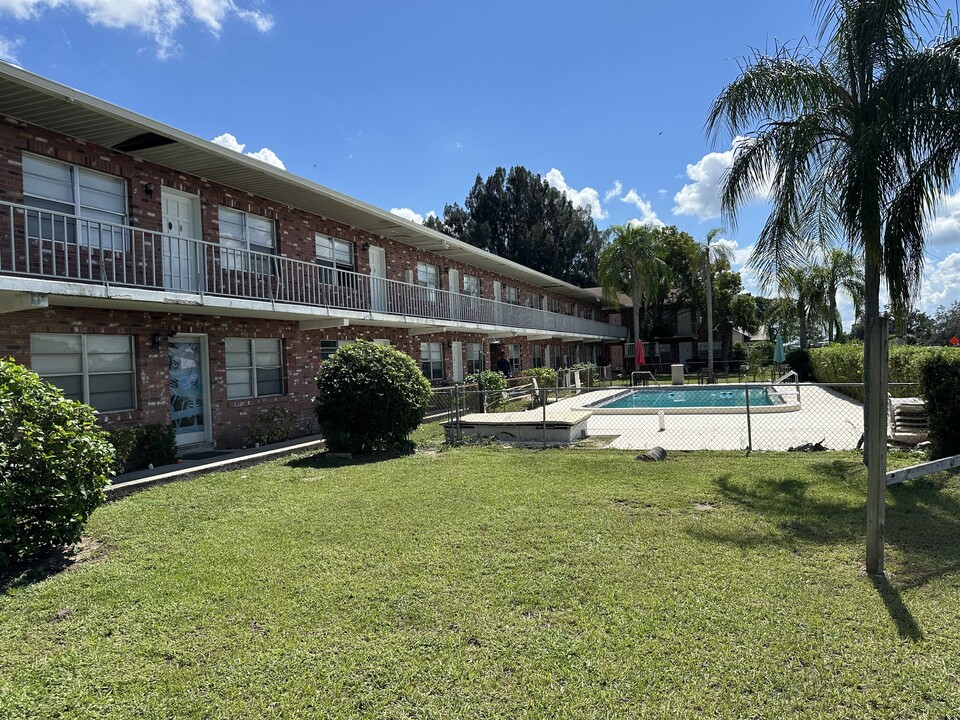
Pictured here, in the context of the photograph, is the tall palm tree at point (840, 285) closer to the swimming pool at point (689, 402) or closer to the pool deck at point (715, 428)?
the swimming pool at point (689, 402)

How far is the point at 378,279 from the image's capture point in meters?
16.0

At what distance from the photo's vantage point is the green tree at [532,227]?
50844 mm

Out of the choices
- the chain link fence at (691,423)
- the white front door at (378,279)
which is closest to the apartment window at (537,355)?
the chain link fence at (691,423)

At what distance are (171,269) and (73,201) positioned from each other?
1.75 m

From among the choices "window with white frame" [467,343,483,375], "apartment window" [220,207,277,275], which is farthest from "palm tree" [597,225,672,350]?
"apartment window" [220,207,277,275]

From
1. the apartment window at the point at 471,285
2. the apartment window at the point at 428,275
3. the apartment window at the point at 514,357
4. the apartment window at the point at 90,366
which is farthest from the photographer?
the apartment window at the point at 514,357

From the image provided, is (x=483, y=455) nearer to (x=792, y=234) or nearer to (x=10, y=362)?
(x=792, y=234)

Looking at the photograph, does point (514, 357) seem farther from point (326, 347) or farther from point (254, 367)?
point (254, 367)

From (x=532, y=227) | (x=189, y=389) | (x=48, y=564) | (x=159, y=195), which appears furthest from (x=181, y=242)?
(x=532, y=227)

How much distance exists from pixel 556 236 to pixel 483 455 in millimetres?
43107

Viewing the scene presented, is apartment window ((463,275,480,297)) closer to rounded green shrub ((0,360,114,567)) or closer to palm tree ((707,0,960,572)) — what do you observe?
palm tree ((707,0,960,572))

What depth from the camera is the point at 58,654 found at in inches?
142

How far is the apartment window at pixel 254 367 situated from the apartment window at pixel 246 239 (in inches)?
64.5

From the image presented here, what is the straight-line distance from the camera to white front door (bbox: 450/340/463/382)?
23.0 metres
